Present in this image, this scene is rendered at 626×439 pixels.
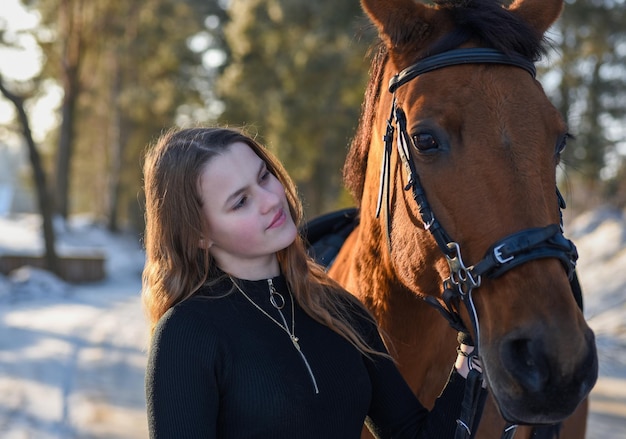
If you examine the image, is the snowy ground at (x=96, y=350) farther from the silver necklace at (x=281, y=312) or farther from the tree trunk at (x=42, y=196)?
the silver necklace at (x=281, y=312)

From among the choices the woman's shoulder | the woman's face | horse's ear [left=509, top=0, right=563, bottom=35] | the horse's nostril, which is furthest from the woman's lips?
horse's ear [left=509, top=0, right=563, bottom=35]

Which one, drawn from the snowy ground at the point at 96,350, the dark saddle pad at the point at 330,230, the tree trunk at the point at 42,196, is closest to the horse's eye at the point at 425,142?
the snowy ground at the point at 96,350

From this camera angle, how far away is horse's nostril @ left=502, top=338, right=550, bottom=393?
4.77 ft

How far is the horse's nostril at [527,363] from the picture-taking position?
145cm

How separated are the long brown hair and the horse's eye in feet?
1.90

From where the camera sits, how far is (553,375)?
1.45 m

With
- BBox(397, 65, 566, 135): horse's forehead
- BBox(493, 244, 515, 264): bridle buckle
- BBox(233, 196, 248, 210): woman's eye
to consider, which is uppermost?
BBox(397, 65, 566, 135): horse's forehead

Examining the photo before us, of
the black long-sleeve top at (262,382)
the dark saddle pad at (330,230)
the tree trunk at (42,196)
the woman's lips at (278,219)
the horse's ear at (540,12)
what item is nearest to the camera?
the black long-sleeve top at (262,382)

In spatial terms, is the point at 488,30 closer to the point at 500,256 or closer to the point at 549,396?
the point at 500,256

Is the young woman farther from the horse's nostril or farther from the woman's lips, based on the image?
the horse's nostril

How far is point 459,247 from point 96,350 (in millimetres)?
8233

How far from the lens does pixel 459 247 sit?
1703mm

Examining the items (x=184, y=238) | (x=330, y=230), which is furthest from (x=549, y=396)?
(x=330, y=230)

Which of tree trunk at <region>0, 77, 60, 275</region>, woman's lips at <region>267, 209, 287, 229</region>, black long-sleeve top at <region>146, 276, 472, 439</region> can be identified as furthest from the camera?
tree trunk at <region>0, 77, 60, 275</region>
